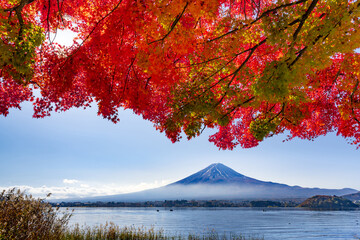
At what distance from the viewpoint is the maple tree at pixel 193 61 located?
423 cm

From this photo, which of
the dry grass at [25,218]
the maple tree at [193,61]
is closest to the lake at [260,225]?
the maple tree at [193,61]

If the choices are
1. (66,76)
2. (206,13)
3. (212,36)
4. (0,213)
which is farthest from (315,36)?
(66,76)

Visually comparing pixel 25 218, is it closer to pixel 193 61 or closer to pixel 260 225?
pixel 193 61

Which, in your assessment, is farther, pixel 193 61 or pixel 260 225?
pixel 260 225

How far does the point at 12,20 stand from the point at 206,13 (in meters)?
3.60

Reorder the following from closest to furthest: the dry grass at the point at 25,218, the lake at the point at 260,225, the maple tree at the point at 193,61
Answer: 1. the maple tree at the point at 193,61
2. the dry grass at the point at 25,218
3. the lake at the point at 260,225

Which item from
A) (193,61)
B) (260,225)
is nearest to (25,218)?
(193,61)

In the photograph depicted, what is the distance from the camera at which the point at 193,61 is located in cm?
616

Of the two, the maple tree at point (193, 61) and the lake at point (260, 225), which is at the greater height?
the maple tree at point (193, 61)

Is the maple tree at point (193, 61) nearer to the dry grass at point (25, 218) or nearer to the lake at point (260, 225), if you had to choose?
the dry grass at point (25, 218)

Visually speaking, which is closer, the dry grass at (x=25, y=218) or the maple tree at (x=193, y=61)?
the maple tree at (x=193, y=61)

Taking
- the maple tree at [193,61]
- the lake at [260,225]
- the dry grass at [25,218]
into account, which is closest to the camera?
the maple tree at [193,61]

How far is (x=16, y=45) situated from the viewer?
4.73 meters

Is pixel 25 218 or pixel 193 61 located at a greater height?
pixel 193 61
